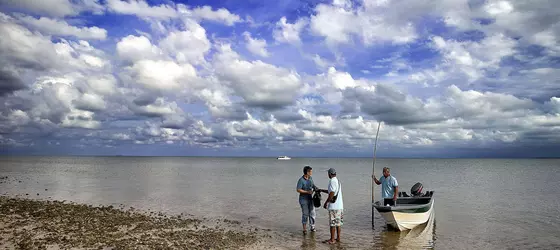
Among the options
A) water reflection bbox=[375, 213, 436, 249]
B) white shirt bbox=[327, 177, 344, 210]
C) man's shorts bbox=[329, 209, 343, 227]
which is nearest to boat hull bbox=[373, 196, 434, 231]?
water reflection bbox=[375, 213, 436, 249]

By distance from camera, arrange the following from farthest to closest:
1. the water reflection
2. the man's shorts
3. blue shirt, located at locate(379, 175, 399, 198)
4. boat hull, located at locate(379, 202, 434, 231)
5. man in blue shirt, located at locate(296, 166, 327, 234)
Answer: blue shirt, located at locate(379, 175, 399, 198), boat hull, located at locate(379, 202, 434, 231), the water reflection, man in blue shirt, located at locate(296, 166, 327, 234), the man's shorts

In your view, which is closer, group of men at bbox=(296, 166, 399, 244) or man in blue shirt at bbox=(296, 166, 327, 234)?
group of men at bbox=(296, 166, 399, 244)

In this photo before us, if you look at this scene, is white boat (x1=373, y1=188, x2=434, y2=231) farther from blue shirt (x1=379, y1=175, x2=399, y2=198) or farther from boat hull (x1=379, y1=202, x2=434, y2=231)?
blue shirt (x1=379, y1=175, x2=399, y2=198)

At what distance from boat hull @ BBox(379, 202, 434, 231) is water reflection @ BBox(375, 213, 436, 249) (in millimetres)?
274

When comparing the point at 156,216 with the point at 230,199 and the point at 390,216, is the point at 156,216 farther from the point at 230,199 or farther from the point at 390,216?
the point at 390,216

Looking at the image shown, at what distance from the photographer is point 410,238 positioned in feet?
45.8

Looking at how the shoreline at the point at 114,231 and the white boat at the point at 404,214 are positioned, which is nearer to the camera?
the shoreline at the point at 114,231

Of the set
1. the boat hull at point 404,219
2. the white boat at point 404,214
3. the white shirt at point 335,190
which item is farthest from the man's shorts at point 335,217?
the boat hull at point 404,219

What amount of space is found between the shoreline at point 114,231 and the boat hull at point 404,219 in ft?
15.8

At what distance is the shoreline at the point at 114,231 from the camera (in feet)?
37.1

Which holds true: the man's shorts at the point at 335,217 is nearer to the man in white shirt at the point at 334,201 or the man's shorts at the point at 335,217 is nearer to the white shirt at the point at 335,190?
the man in white shirt at the point at 334,201

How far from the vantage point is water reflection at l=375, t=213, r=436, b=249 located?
42.8ft

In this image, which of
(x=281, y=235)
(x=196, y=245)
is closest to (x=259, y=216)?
(x=281, y=235)

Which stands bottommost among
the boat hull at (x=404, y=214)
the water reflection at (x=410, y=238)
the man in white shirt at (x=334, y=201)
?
the water reflection at (x=410, y=238)
